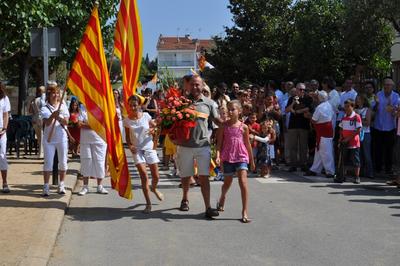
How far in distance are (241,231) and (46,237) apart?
7.81ft

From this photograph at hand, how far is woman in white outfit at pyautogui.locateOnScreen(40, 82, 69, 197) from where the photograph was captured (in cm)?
970

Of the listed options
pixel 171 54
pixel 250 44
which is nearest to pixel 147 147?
pixel 250 44

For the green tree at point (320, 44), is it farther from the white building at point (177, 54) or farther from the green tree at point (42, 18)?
the white building at point (177, 54)

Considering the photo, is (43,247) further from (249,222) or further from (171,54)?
(171,54)

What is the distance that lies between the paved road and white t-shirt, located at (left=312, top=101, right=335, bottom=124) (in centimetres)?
230

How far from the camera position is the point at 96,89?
8.88 m

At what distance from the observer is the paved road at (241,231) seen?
631cm

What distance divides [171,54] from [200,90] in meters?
125

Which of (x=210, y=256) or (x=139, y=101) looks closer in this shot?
(x=210, y=256)

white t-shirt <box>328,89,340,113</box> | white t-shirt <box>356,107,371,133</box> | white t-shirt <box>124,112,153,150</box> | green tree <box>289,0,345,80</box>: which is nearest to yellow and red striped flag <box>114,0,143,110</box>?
white t-shirt <box>124,112,153,150</box>

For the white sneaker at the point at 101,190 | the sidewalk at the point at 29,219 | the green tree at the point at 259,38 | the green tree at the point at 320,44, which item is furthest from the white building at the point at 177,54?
the white sneaker at the point at 101,190

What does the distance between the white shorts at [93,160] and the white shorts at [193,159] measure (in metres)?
2.35

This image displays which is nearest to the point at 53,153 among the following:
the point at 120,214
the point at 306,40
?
the point at 120,214

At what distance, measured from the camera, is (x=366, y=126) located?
12.6 meters
